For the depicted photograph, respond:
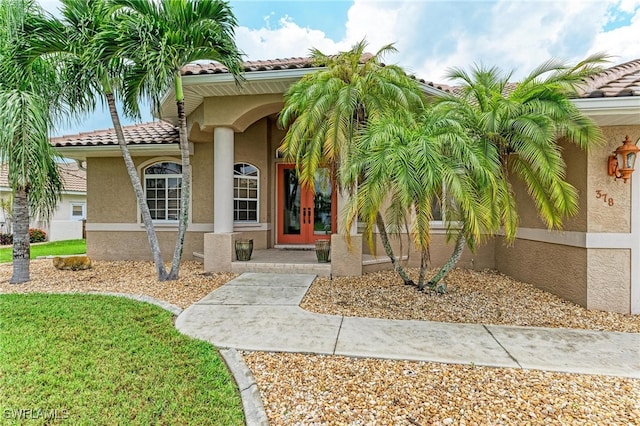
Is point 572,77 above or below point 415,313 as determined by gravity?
above

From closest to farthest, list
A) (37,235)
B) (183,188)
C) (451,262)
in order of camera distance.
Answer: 1. (451,262)
2. (183,188)
3. (37,235)

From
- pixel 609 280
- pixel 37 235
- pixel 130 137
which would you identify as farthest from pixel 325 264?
pixel 37 235

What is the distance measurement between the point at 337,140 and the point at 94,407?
520 cm

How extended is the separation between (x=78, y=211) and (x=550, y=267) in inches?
1112

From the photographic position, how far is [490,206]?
17.1ft

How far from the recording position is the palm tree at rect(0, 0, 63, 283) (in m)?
6.67

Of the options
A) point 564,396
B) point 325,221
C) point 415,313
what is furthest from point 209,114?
point 564,396

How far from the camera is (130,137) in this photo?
11258mm

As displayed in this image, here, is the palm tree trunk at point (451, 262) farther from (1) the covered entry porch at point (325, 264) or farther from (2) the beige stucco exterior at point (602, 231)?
(2) the beige stucco exterior at point (602, 231)

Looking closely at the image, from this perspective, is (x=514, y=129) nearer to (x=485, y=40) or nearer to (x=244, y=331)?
(x=485, y=40)

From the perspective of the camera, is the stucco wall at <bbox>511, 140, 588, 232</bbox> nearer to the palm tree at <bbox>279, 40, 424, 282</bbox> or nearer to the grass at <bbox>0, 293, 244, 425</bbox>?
the palm tree at <bbox>279, 40, 424, 282</bbox>

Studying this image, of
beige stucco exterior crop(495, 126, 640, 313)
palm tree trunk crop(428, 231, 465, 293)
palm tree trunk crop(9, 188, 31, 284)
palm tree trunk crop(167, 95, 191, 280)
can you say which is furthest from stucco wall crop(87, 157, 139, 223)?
beige stucco exterior crop(495, 126, 640, 313)

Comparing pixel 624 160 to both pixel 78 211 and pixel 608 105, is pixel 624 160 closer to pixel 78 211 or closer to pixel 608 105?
pixel 608 105

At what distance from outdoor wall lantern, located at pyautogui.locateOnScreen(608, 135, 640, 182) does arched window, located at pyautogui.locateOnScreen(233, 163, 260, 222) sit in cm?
947
